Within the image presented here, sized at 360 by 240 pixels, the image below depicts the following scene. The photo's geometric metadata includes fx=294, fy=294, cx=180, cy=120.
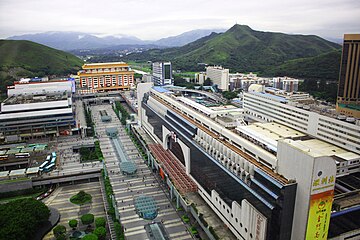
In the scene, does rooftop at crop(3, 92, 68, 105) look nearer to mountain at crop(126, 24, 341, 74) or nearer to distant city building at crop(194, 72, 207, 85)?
distant city building at crop(194, 72, 207, 85)

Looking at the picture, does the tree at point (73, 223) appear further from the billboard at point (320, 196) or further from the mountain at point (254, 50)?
the mountain at point (254, 50)

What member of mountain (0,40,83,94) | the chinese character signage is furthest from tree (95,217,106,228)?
mountain (0,40,83,94)

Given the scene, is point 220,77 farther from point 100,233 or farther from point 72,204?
point 100,233

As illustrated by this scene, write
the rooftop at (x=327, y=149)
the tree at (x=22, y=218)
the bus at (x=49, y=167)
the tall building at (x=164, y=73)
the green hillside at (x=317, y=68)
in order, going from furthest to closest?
the tall building at (x=164, y=73), the green hillside at (x=317, y=68), the bus at (x=49, y=167), the rooftop at (x=327, y=149), the tree at (x=22, y=218)

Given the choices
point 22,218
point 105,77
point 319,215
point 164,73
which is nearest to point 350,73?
point 319,215

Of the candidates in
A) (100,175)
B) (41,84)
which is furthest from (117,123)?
(100,175)

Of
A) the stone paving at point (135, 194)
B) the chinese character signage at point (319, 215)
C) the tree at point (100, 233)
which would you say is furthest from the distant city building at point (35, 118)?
the chinese character signage at point (319, 215)
